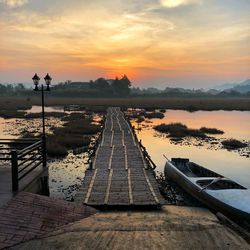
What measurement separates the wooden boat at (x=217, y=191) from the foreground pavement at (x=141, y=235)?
184cm

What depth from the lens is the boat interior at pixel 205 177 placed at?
16.1 metres

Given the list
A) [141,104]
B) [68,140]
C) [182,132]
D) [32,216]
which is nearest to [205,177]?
[32,216]

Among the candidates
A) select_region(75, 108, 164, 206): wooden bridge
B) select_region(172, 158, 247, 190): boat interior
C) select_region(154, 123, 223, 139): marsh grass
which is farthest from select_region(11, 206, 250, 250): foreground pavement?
select_region(154, 123, 223, 139): marsh grass

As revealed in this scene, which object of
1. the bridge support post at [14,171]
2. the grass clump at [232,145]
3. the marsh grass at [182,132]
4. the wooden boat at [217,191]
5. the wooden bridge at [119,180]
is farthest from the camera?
the marsh grass at [182,132]

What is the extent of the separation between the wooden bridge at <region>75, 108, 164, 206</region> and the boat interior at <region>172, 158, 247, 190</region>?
2.22 metres

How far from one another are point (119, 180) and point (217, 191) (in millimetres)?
4784

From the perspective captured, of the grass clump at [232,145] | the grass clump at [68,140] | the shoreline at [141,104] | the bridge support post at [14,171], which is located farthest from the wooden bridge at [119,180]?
the shoreline at [141,104]

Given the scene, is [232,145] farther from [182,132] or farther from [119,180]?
[119,180]

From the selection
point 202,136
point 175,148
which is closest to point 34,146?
point 175,148

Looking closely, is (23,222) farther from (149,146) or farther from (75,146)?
(149,146)

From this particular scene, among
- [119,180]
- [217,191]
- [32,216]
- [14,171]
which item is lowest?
[119,180]

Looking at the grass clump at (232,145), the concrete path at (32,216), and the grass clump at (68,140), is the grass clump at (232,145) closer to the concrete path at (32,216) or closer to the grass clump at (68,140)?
the grass clump at (68,140)

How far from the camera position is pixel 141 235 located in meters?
9.55

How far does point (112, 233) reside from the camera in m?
9.68
